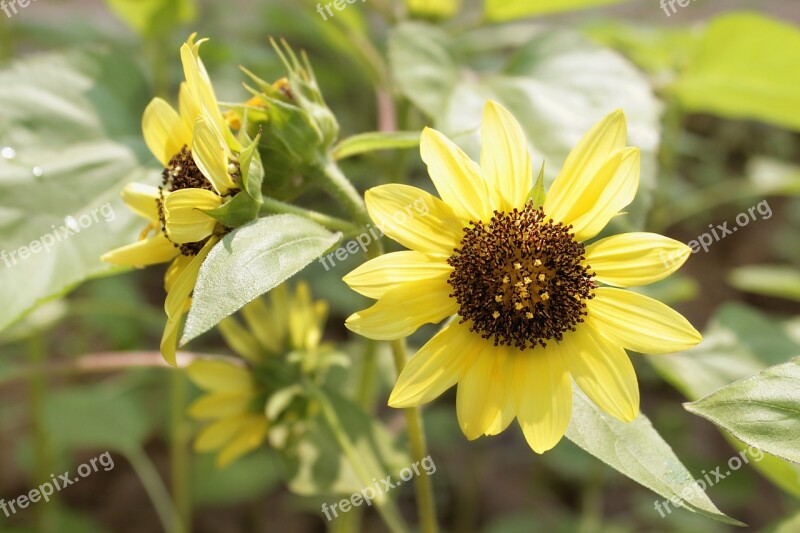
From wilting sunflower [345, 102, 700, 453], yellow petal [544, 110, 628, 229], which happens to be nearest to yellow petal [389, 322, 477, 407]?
wilting sunflower [345, 102, 700, 453]

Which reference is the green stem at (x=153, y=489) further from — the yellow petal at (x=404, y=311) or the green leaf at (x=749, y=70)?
the green leaf at (x=749, y=70)

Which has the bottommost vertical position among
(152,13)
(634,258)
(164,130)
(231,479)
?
(231,479)

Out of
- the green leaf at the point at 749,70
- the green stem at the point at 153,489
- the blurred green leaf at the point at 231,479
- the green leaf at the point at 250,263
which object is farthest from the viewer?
the blurred green leaf at the point at 231,479

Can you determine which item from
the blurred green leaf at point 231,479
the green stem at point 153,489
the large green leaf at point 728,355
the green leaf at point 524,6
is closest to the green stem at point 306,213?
the large green leaf at point 728,355

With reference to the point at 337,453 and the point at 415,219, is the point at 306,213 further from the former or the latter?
the point at 337,453

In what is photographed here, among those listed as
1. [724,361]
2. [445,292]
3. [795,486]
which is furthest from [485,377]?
[724,361]

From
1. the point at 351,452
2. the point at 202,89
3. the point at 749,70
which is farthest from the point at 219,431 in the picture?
the point at 749,70
